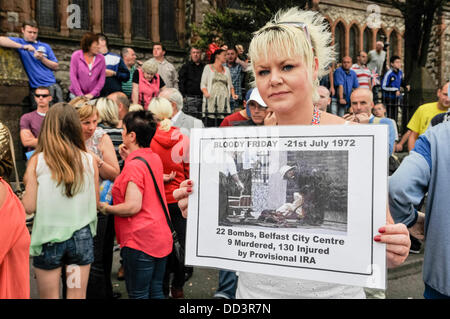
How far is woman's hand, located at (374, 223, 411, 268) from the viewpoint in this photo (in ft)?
4.93

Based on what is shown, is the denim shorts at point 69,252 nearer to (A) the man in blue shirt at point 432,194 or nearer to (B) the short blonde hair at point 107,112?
(B) the short blonde hair at point 107,112

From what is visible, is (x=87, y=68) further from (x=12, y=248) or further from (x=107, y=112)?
(x=12, y=248)

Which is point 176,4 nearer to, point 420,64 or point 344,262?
point 420,64

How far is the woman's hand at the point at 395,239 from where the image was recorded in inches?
59.2

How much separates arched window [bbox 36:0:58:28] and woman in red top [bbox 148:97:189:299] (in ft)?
35.5

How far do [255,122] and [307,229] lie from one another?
2909 millimetres

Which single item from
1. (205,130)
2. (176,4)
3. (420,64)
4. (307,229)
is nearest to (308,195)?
(307,229)

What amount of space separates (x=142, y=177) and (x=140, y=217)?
1.05 ft

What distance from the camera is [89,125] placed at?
418 cm

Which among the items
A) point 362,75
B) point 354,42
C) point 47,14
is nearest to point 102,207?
point 362,75

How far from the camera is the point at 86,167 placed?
367 cm

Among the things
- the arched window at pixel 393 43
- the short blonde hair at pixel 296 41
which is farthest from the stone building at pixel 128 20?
the short blonde hair at pixel 296 41

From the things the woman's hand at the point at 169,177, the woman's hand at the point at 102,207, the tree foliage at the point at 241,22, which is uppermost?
the tree foliage at the point at 241,22

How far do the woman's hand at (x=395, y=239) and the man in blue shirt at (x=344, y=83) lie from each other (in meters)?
9.33
